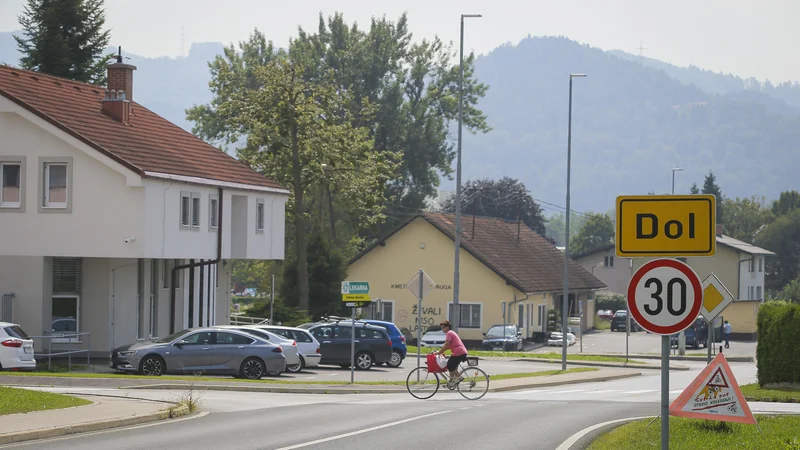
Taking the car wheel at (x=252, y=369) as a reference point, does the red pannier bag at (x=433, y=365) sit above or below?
above

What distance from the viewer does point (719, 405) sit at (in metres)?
12.7

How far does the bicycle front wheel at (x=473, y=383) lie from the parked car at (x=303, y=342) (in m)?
10.4

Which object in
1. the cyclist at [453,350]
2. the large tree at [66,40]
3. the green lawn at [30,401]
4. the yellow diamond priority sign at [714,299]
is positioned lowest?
the green lawn at [30,401]

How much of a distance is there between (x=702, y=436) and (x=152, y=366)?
747 inches

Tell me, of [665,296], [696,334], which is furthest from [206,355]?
[696,334]

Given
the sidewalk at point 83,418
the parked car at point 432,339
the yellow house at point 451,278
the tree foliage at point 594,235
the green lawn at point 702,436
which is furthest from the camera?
the tree foliage at point 594,235

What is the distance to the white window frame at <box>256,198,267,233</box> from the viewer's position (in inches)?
1768

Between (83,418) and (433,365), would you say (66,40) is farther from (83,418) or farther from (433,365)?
(83,418)

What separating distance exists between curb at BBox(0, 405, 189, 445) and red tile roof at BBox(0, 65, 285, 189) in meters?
16.9

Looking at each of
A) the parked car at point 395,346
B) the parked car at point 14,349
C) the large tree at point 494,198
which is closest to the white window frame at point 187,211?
the parked car at point 395,346

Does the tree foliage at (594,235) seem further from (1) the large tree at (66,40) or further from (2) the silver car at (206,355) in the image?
(2) the silver car at (206,355)

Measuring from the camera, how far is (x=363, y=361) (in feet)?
128

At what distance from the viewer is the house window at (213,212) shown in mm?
40681

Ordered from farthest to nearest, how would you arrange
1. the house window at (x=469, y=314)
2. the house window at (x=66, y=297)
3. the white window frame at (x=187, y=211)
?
the house window at (x=469, y=314)
the white window frame at (x=187, y=211)
the house window at (x=66, y=297)
